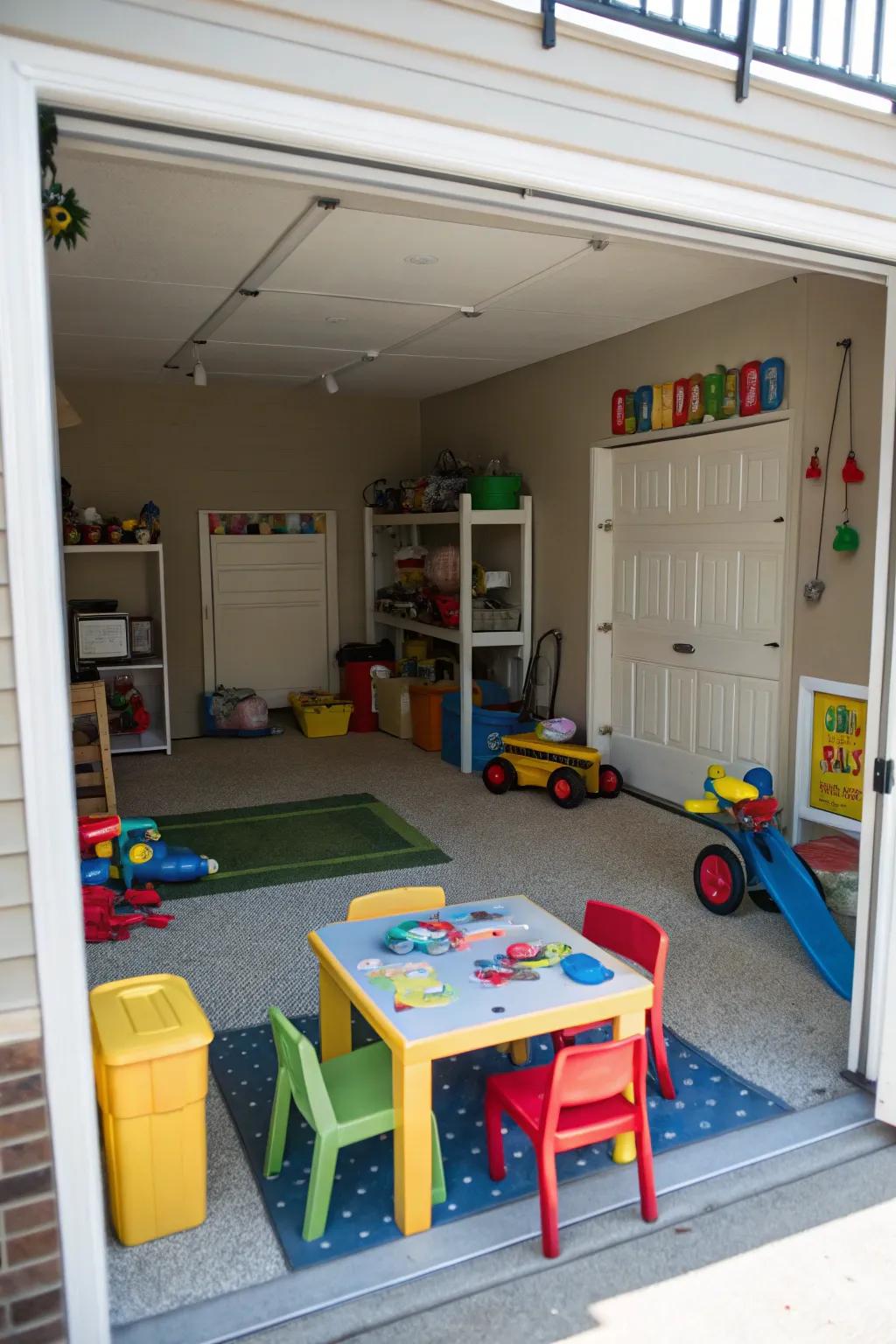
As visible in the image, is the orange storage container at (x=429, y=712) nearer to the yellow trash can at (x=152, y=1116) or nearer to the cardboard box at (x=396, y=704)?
the cardboard box at (x=396, y=704)

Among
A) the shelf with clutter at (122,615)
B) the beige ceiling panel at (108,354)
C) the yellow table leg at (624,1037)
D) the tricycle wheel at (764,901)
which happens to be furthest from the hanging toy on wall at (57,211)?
the shelf with clutter at (122,615)

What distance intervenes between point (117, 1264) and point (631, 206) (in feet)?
8.96

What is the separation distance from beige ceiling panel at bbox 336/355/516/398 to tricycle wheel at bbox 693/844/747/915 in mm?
3960

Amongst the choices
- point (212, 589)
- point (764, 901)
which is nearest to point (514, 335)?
point (764, 901)

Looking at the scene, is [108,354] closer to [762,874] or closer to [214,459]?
[214,459]

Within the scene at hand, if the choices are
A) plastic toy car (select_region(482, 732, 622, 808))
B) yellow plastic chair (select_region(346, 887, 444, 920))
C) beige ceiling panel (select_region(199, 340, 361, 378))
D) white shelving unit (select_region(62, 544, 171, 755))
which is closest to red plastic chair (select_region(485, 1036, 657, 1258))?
yellow plastic chair (select_region(346, 887, 444, 920))

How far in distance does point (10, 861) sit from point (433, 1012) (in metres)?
1.14

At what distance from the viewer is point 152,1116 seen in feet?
7.81

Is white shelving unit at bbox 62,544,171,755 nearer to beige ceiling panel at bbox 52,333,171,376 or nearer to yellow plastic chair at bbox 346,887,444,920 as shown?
beige ceiling panel at bbox 52,333,171,376

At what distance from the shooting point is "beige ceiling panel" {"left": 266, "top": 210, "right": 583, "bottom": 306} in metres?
3.99

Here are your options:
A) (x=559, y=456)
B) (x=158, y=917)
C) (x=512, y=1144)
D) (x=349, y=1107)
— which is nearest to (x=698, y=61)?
(x=349, y=1107)

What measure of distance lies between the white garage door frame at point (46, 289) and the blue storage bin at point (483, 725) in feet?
16.0

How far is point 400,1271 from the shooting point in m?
2.31

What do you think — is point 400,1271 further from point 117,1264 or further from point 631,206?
point 631,206
